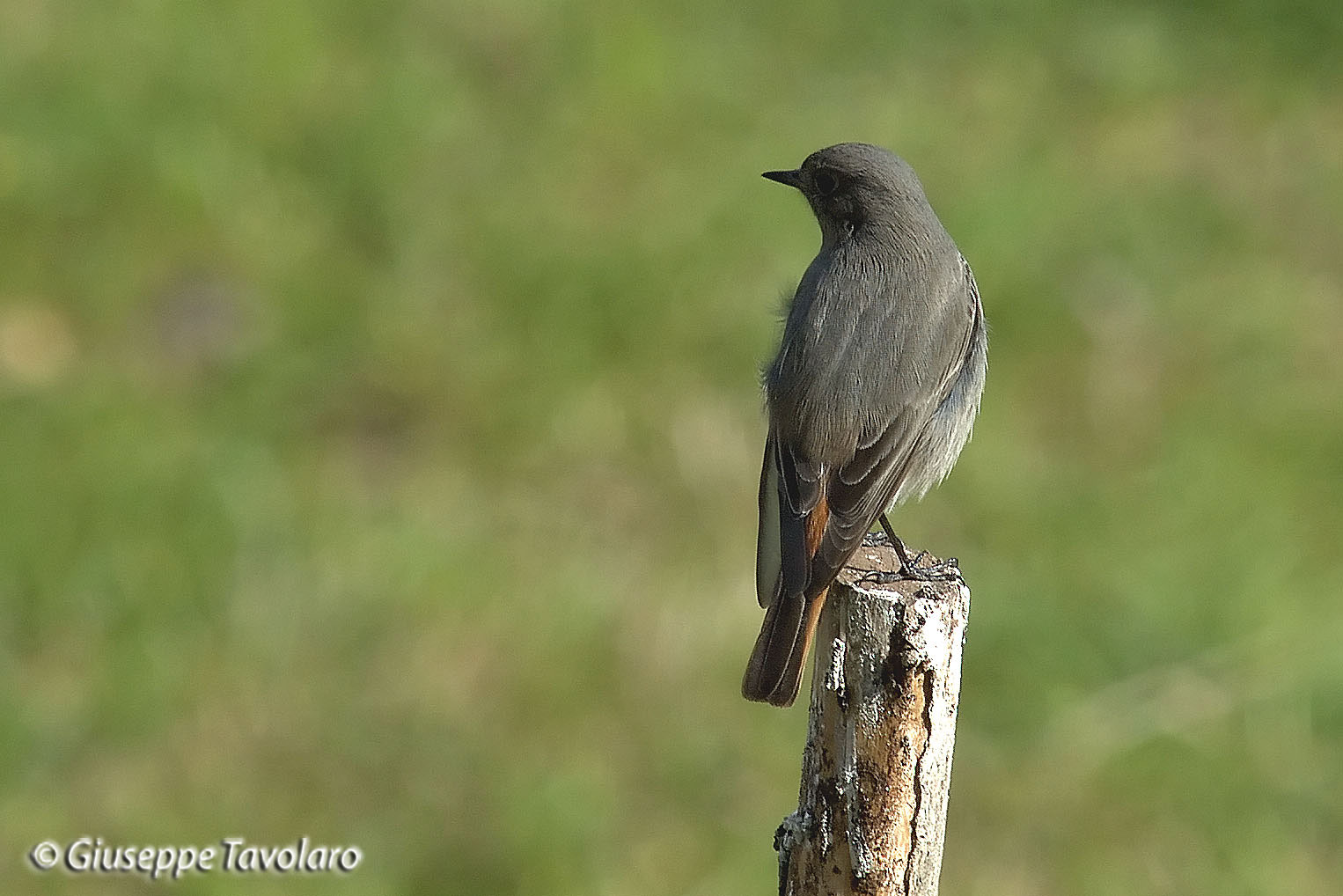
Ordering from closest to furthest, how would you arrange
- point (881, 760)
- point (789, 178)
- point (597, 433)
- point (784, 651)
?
point (881, 760), point (784, 651), point (789, 178), point (597, 433)

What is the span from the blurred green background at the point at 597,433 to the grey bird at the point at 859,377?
854mm

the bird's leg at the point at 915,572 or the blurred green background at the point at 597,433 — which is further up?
the blurred green background at the point at 597,433

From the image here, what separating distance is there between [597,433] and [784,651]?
4347mm

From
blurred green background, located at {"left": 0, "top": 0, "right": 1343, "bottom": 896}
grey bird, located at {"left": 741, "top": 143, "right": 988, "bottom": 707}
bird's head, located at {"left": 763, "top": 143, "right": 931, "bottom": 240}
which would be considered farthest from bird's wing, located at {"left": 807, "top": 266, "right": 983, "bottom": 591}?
blurred green background, located at {"left": 0, "top": 0, "right": 1343, "bottom": 896}

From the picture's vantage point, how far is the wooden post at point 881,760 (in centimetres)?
405

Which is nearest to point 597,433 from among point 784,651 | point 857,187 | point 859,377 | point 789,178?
point 789,178

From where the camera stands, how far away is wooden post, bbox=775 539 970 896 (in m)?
4.05

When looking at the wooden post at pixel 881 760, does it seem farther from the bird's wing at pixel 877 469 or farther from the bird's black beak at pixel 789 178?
the bird's black beak at pixel 789 178

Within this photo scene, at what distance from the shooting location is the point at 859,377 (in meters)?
5.26

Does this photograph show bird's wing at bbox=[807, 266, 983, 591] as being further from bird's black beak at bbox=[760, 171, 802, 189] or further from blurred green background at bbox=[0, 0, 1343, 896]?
blurred green background at bbox=[0, 0, 1343, 896]

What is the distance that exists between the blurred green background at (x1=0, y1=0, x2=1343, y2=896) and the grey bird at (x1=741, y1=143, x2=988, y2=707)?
0.85 metres

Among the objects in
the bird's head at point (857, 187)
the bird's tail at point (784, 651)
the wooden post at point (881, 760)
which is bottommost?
the wooden post at point (881, 760)

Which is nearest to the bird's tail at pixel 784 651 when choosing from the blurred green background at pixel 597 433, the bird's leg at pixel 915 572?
the bird's leg at pixel 915 572

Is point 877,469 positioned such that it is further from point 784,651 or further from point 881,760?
point 881,760
